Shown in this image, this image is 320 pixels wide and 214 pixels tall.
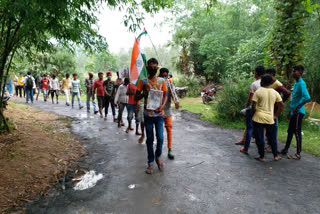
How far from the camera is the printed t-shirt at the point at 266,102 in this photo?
14.8 ft

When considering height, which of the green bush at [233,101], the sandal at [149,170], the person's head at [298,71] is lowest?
the sandal at [149,170]

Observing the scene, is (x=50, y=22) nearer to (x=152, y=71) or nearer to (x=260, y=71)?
(x=152, y=71)

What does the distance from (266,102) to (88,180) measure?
3734 millimetres

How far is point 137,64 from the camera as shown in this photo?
13.3ft

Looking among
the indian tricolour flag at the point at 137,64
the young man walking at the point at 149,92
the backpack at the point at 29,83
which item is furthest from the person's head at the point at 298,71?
the backpack at the point at 29,83

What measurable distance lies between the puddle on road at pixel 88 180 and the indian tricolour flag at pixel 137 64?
1878 millimetres

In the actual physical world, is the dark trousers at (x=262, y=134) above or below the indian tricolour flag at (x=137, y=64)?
below

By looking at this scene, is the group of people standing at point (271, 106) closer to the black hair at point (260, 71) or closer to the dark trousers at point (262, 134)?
the dark trousers at point (262, 134)

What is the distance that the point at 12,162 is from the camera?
429 cm

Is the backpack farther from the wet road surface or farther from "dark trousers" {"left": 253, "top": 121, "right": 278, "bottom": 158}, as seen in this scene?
"dark trousers" {"left": 253, "top": 121, "right": 278, "bottom": 158}

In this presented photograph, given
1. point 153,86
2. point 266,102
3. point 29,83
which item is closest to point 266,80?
point 266,102

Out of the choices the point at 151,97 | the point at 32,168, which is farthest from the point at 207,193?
the point at 32,168

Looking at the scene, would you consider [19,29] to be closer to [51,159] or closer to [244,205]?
[51,159]

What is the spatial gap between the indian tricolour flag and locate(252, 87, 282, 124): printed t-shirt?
237 cm
